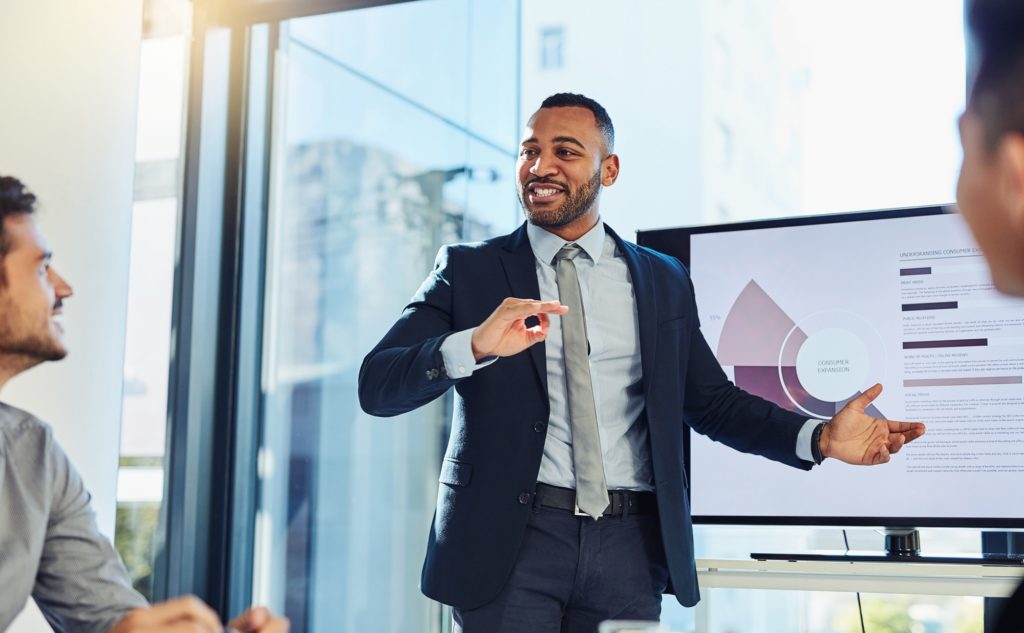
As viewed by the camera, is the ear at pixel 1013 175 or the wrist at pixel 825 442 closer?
the ear at pixel 1013 175

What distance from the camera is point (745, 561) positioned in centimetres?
270

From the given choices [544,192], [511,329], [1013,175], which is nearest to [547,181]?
[544,192]

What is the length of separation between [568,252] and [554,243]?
4 centimetres

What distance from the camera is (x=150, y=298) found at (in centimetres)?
365

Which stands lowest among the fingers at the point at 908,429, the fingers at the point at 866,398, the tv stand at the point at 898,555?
the tv stand at the point at 898,555

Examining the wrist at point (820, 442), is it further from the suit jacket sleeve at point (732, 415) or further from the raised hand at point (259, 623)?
the raised hand at point (259, 623)

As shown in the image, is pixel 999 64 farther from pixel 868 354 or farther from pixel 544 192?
pixel 868 354

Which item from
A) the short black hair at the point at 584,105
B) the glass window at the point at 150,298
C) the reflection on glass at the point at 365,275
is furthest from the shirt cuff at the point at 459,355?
the glass window at the point at 150,298

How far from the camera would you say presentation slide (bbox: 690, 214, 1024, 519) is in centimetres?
268

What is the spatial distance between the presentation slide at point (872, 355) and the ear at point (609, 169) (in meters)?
0.41

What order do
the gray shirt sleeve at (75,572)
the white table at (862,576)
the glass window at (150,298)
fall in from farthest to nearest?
the glass window at (150,298) → the white table at (862,576) → the gray shirt sleeve at (75,572)

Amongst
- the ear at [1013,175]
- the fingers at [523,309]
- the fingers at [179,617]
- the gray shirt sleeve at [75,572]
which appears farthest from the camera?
the fingers at [523,309]

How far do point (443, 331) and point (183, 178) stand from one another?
1816mm

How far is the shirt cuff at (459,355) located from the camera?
212 centimetres
